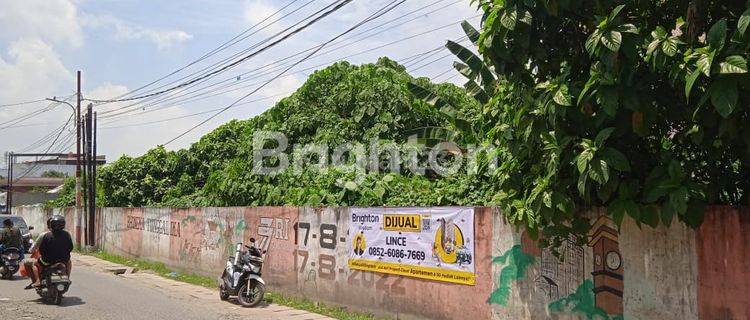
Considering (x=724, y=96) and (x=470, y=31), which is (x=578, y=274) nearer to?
(x=724, y=96)

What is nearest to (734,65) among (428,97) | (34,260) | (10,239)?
(428,97)

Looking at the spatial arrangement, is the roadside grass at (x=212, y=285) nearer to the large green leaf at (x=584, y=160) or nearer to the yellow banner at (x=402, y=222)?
the yellow banner at (x=402, y=222)

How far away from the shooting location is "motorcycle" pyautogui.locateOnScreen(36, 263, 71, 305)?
Answer: 11.8 meters

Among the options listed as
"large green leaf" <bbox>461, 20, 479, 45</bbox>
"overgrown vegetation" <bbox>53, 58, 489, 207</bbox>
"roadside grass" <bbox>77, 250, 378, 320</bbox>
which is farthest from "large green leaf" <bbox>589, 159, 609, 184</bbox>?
"roadside grass" <bbox>77, 250, 378, 320</bbox>

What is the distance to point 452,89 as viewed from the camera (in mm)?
20406

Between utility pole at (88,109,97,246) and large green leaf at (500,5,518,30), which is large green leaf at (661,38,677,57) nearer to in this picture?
large green leaf at (500,5,518,30)

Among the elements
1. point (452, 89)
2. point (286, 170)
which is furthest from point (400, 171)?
point (452, 89)

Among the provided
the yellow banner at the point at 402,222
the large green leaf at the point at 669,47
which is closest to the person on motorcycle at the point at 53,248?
the yellow banner at the point at 402,222

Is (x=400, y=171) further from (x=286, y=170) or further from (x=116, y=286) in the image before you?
(x=116, y=286)

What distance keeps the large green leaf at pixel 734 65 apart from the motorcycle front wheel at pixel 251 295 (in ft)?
29.9

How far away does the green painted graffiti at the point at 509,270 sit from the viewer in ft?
27.6

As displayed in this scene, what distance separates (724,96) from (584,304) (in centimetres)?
336

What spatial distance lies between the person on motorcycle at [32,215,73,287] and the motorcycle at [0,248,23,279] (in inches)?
153

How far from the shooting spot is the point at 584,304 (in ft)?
24.9
